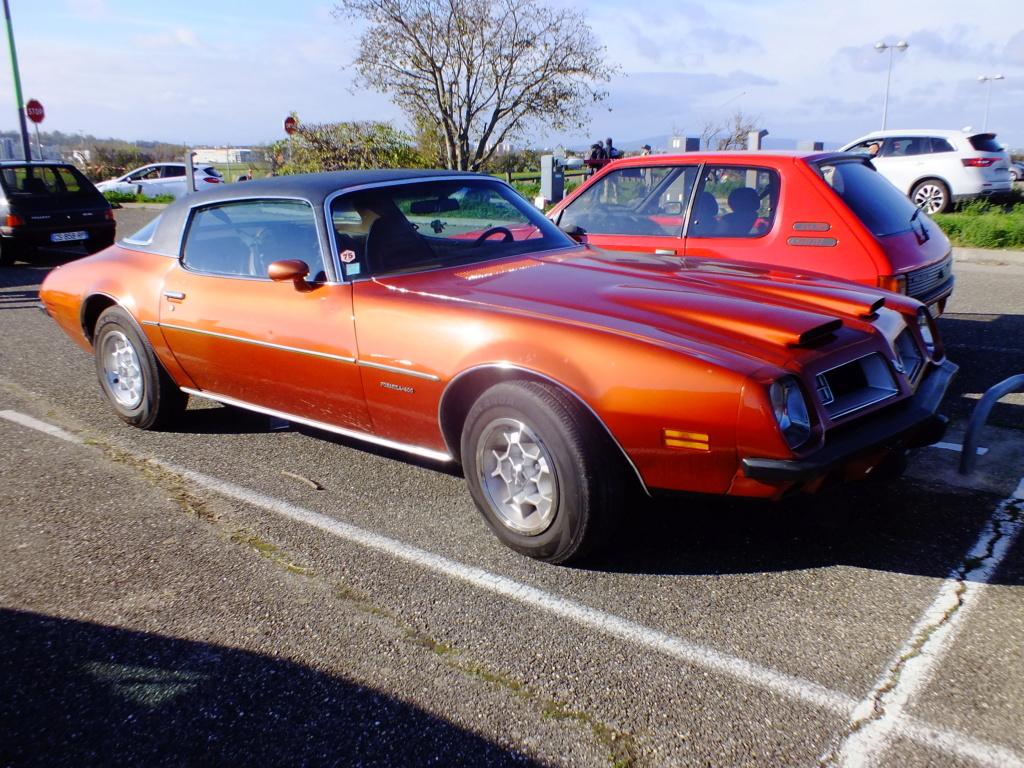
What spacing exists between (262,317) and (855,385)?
272 cm

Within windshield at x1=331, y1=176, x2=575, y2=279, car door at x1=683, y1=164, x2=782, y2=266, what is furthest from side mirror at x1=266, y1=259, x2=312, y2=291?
car door at x1=683, y1=164, x2=782, y2=266

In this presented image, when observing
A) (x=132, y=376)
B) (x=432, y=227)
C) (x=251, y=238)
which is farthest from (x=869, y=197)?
(x=132, y=376)

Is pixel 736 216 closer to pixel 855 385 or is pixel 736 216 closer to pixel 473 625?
pixel 855 385

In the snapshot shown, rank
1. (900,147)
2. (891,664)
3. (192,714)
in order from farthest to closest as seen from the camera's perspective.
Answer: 1. (900,147)
2. (891,664)
3. (192,714)

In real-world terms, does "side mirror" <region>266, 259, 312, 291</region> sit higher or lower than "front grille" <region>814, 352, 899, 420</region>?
higher

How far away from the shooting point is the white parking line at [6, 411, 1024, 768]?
226 centimetres

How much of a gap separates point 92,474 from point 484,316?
7.78 ft

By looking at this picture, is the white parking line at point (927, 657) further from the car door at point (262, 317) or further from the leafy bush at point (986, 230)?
the leafy bush at point (986, 230)

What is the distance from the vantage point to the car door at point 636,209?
19.4ft

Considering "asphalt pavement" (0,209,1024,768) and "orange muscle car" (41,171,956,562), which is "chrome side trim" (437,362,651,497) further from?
"asphalt pavement" (0,209,1024,768)

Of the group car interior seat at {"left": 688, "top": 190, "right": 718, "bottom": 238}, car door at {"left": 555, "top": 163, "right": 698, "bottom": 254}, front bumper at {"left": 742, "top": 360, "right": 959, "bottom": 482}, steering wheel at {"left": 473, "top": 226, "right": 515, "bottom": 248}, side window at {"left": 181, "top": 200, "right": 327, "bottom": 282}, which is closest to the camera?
front bumper at {"left": 742, "top": 360, "right": 959, "bottom": 482}

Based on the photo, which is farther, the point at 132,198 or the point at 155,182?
the point at 155,182

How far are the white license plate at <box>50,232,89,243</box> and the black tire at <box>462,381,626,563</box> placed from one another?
11.7m

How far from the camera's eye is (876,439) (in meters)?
3.03
